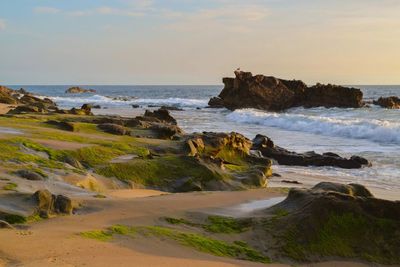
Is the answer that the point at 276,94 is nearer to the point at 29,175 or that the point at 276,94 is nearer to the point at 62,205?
the point at 29,175

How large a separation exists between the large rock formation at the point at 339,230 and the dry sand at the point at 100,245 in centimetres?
28

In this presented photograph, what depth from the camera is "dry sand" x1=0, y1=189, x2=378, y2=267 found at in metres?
4.97

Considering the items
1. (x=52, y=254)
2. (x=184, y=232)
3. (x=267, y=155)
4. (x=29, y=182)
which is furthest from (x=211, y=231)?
(x=267, y=155)

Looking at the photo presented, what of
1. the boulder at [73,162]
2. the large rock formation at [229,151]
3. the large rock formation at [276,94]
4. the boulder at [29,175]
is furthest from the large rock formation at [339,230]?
the large rock formation at [276,94]

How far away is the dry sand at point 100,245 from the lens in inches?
196

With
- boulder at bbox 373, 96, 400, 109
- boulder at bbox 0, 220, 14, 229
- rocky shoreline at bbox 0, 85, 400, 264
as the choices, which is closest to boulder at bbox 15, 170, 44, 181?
rocky shoreline at bbox 0, 85, 400, 264

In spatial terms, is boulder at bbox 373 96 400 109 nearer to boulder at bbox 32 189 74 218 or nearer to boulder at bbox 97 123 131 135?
boulder at bbox 97 123 131 135

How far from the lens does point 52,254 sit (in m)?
5.02

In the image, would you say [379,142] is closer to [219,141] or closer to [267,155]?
[267,155]

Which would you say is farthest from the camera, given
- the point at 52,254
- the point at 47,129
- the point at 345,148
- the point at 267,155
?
the point at 345,148

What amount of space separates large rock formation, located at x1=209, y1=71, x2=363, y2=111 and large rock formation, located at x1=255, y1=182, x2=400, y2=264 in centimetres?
5406

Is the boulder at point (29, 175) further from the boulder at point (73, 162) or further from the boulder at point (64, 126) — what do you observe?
the boulder at point (64, 126)

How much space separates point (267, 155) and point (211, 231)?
12.7 metres

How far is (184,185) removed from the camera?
11.6 meters
